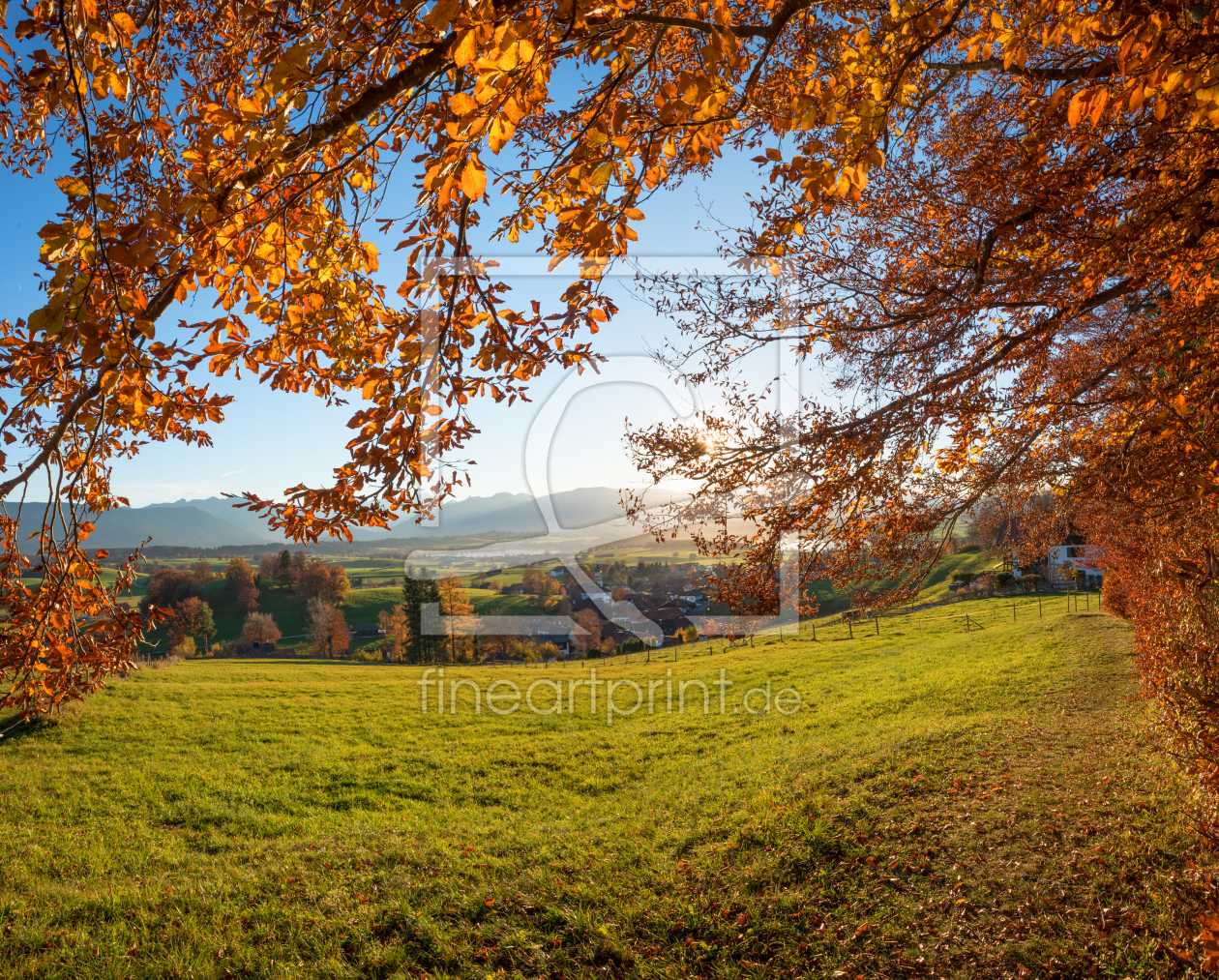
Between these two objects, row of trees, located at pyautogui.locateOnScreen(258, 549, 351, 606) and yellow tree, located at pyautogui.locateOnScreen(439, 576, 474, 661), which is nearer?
yellow tree, located at pyautogui.locateOnScreen(439, 576, 474, 661)

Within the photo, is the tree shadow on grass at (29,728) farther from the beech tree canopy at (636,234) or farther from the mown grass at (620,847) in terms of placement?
the beech tree canopy at (636,234)

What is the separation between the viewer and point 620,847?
7441mm

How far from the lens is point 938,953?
4.59 meters

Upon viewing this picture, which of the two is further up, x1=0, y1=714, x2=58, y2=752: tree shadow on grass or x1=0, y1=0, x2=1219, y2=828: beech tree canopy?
x1=0, y1=0, x2=1219, y2=828: beech tree canopy

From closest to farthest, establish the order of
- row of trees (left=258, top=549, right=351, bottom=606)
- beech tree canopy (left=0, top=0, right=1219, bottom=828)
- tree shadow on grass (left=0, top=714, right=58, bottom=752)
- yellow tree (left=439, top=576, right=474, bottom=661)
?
beech tree canopy (left=0, top=0, right=1219, bottom=828)
tree shadow on grass (left=0, top=714, right=58, bottom=752)
yellow tree (left=439, top=576, right=474, bottom=661)
row of trees (left=258, top=549, right=351, bottom=606)

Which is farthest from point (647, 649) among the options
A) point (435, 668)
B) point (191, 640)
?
point (191, 640)

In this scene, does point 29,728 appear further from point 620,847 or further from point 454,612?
point 454,612

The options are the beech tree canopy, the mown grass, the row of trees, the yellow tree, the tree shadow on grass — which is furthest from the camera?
the row of trees

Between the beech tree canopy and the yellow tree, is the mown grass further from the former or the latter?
the yellow tree

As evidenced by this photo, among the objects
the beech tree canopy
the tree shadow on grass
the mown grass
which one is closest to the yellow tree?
the mown grass

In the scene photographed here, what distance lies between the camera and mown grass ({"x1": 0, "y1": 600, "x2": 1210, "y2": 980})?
4875 millimetres

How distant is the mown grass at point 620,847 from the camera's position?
192 inches

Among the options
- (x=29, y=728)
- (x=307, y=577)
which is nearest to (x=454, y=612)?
(x=29, y=728)

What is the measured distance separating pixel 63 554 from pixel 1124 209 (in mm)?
7240
